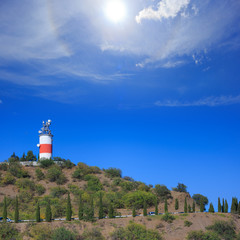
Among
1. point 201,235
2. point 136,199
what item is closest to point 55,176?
point 136,199

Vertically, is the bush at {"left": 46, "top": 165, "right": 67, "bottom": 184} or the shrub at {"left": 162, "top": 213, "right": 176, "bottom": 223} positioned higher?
the bush at {"left": 46, "top": 165, "right": 67, "bottom": 184}

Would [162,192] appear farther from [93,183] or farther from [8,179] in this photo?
[8,179]

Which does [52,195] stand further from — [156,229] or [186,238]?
[186,238]

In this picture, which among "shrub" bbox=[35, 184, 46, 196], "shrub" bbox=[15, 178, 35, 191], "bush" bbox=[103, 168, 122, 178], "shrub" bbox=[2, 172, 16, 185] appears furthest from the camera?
"bush" bbox=[103, 168, 122, 178]

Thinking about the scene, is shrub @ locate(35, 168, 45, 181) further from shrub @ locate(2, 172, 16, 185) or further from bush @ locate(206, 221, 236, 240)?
bush @ locate(206, 221, 236, 240)

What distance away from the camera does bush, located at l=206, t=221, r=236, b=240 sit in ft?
157

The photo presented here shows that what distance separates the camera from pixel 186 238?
46.7 m

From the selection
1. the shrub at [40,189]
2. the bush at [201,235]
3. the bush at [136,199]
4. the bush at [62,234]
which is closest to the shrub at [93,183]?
the bush at [136,199]

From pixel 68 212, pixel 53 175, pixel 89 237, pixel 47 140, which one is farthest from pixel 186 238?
pixel 47 140

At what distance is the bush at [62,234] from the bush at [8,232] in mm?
5050

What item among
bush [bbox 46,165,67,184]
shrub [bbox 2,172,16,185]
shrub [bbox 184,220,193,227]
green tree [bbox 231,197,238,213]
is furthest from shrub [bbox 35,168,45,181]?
green tree [bbox 231,197,238,213]

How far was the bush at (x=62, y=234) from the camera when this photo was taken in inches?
1612

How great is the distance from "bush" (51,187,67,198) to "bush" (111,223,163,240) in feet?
69.5

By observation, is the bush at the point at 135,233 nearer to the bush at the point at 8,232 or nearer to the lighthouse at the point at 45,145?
the bush at the point at 8,232
